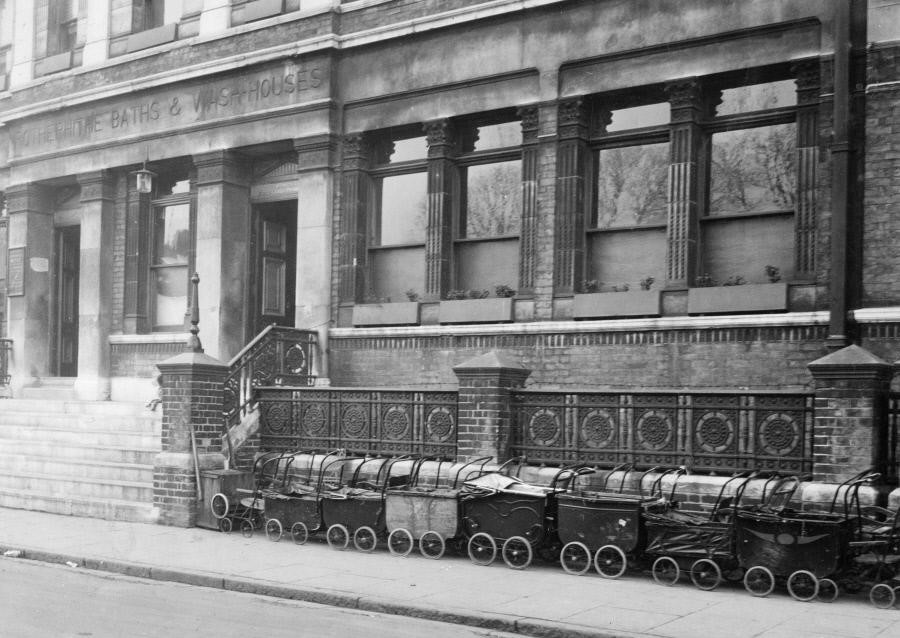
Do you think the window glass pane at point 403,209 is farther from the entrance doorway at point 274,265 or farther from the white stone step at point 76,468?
the white stone step at point 76,468

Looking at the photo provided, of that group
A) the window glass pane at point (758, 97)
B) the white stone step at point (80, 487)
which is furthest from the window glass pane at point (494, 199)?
the white stone step at point (80, 487)

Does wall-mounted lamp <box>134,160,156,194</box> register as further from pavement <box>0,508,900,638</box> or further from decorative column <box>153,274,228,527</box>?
pavement <box>0,508,900,638</box>

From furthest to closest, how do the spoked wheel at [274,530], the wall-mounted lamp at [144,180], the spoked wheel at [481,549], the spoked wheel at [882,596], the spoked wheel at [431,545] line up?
the wall-mounted lamp at [144,180] → the spoked wheel at [274,530] → the spoked wheel at [431,545] → the spoked wheel at [481,549] → the spoked wheel at [882,596]

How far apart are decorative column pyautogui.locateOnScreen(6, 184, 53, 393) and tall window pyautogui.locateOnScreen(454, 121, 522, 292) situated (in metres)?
9.54

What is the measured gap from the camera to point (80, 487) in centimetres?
1502

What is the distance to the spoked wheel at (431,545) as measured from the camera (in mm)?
11289

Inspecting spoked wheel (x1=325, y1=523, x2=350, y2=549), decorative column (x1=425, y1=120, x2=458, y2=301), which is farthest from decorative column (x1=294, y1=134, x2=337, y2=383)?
spoked wheel (x1=325, y1=523, x2=350, y2=549)

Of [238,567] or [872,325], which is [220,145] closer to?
[238,567]

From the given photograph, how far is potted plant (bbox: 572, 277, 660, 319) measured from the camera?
1435cm

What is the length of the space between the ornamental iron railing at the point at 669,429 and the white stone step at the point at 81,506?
503 cm

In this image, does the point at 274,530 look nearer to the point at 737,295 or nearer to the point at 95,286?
the point at 737,295

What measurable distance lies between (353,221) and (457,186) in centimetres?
179

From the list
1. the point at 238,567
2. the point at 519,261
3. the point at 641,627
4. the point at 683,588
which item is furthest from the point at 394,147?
the point at 641,627

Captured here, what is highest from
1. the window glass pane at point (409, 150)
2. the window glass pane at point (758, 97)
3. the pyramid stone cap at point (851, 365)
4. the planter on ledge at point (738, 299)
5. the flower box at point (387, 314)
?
the window glass pane at point (758, 97)
